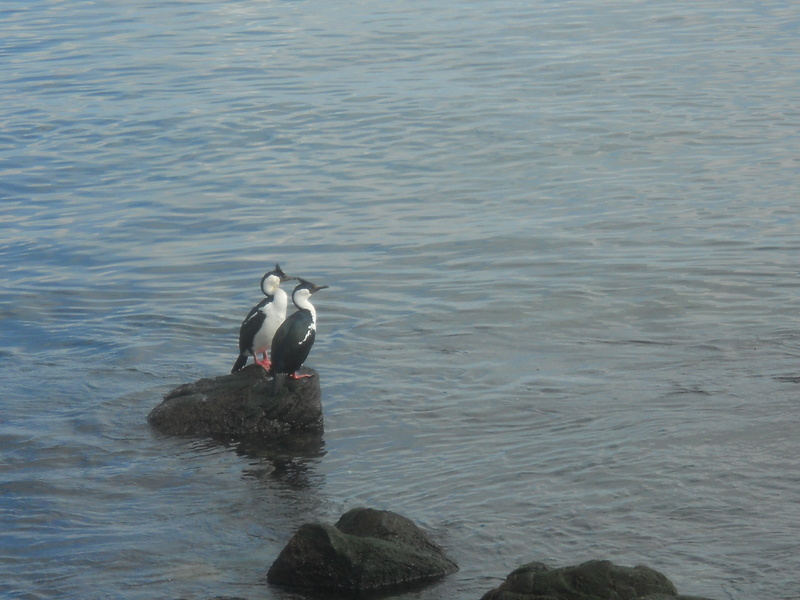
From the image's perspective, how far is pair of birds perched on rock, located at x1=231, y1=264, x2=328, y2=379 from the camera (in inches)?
332

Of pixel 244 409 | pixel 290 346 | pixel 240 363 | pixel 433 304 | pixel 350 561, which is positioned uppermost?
pixel 290 346

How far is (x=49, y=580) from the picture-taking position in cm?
637

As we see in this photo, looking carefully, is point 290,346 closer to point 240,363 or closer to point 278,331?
point 278,331

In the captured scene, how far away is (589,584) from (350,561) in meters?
1.34

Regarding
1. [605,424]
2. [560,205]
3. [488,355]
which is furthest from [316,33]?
[605,424]

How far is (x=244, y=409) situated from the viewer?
27.9 ft

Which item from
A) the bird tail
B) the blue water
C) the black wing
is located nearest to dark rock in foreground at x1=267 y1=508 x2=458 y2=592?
the blue water

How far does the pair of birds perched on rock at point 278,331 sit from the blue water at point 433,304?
2.28 feet

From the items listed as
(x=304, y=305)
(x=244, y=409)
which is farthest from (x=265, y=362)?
(x=244, y=409)

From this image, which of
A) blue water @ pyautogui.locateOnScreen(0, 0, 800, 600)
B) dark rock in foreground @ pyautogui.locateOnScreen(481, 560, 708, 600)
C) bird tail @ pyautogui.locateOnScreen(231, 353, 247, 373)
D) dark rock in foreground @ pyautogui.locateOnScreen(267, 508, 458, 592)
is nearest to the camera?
dark rock in foreground @ pyautogui.locateOnScreen(481, 560, 708, 600)

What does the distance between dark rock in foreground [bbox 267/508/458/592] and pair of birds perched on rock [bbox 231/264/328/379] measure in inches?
96.1

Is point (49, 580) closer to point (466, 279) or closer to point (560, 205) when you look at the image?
point (466, 279)

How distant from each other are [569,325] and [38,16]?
3071 cm

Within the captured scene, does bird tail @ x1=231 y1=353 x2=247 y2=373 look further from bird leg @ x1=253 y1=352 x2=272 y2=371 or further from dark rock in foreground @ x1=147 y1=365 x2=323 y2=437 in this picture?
dark rock in foreground @ x1=147 y1=365 x2=323 y2=437
